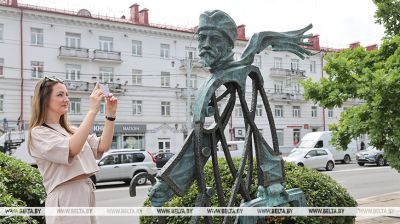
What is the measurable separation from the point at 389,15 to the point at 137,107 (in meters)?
27.0

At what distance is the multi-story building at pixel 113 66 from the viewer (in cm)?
2798

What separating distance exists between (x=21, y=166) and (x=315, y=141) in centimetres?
2450

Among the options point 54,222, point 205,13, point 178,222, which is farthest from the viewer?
point 178,222

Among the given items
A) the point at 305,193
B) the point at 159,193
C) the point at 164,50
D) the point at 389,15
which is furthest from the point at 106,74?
the point at 159,193

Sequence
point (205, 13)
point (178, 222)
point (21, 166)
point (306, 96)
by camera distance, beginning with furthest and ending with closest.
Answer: point (306, 96) → point (21, 166) → point (178, 222) → point (205, 13)

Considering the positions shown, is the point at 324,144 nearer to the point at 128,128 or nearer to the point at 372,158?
the point at 372,158

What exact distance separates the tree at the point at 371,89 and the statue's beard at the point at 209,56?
108 inches

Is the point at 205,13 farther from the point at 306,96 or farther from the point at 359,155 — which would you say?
the point at 359,155

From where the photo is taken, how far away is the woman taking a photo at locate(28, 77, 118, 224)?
2705 millimetres

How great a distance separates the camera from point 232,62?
392cm

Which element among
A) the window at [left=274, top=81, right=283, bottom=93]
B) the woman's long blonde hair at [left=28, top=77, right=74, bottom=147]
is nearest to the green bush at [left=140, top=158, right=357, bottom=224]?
the woman's long blonde hair at [left=28, top=77, right=74, bottom=147]

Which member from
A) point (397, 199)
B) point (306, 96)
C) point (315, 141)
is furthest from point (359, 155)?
point (306, 96)

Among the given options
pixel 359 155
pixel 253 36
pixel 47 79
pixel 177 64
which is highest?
pixel 177 64

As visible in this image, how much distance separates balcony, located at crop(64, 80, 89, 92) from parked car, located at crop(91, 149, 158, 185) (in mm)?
13178
